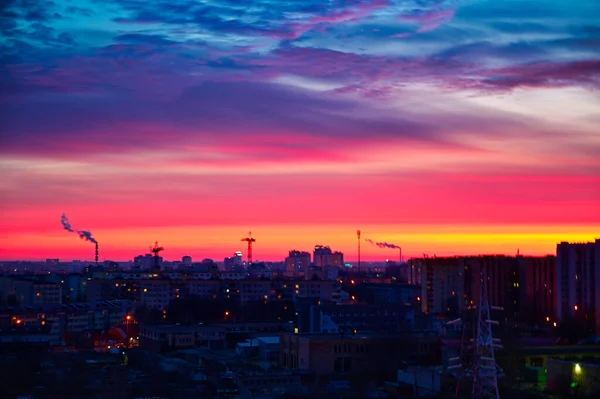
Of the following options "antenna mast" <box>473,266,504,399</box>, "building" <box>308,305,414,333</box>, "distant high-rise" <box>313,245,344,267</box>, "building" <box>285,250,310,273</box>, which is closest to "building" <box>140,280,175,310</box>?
"building" <box>308,305,414,333</box>

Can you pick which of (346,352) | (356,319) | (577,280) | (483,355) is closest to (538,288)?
(577,280)

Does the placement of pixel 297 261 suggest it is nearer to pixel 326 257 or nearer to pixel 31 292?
pixel 326 257

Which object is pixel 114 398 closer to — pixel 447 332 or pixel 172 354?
pixel 172 354

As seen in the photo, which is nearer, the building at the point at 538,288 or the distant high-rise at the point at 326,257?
the building at the point at 538,288

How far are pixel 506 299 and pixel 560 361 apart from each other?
11.3 metres

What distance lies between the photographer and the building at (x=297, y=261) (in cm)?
5424

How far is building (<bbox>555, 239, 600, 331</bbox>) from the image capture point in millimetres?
16781

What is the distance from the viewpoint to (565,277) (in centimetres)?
1773

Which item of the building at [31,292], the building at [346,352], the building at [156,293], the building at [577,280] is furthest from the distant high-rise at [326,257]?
the building at [346,352]

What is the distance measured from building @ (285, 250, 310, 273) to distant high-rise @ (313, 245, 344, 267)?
607mm

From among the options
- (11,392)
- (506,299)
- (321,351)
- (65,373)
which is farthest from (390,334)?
(506,299)

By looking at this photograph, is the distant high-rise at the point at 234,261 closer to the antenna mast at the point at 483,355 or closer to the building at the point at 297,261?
the building at the point at 297,261

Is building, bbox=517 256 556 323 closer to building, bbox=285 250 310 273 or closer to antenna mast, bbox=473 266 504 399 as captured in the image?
antenna mast, bbox=473 266 504 399

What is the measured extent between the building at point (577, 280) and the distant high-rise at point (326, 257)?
37.4 metres
